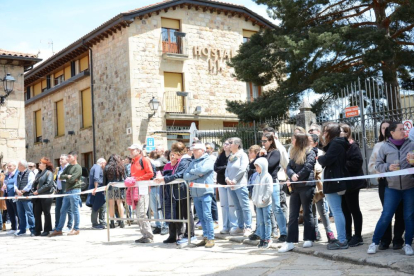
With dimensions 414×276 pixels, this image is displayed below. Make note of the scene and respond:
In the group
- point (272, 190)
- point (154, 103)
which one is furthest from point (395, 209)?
point (154, 103)

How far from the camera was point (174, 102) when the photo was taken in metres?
24.5

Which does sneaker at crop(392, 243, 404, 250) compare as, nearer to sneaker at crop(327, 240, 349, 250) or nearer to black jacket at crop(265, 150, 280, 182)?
sneaker at crop(327, 240, 349, 250)

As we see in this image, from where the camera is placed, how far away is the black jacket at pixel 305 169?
7.11m

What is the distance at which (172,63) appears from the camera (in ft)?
80.6

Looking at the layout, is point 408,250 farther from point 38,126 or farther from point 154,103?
point 38,126

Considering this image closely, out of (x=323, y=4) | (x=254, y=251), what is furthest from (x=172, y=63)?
(x=254, y=251)

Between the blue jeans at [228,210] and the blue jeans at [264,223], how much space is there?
1666mm

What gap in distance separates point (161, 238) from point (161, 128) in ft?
47.1

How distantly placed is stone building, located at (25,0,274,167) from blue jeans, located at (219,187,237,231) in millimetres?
13890

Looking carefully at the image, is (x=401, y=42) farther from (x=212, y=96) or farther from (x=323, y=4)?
(x=212, y=96)

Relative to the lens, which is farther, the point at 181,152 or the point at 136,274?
the point at 181,152

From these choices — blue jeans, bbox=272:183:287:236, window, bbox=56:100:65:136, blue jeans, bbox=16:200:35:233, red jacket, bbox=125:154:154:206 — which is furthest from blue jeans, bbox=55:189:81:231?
window, bbox=56:100:65:136

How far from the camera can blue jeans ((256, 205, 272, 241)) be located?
25.0ft

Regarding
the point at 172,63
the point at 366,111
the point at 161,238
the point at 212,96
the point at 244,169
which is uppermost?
the point at 172,63
